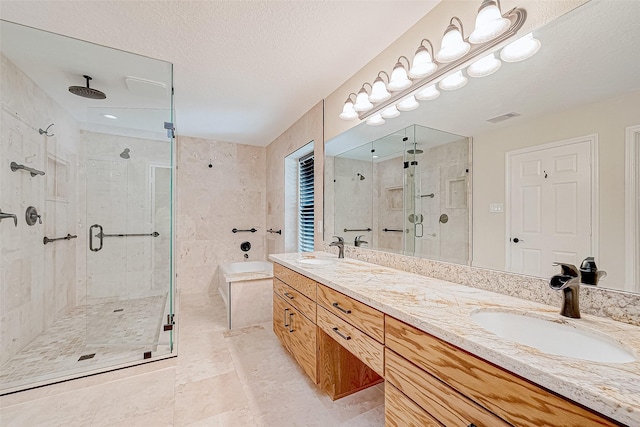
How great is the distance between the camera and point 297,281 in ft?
6.15

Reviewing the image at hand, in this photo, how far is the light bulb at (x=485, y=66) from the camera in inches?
48.0

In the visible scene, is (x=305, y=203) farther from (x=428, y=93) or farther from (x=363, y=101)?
(x=428, y=93)

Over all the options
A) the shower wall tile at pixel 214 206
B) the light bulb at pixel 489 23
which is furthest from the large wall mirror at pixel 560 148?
the shower wall tile at pixel 214 206

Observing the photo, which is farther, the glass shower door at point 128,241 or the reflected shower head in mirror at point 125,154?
the reflected shower head in mirror at point 125,154

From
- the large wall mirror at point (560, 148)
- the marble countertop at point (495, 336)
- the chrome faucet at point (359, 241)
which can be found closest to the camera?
the marble countertop at point (495, 336)

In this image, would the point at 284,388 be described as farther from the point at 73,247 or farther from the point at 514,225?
the point at 73,247

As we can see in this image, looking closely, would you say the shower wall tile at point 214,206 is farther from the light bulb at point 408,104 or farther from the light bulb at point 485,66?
the light bulb at point 485,66

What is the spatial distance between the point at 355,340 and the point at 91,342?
2476 mm

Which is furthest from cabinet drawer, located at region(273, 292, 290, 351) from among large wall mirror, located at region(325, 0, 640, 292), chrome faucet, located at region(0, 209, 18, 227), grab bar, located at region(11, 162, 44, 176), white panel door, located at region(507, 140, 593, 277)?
grab bar, located at region(11, 162, 44, 176)

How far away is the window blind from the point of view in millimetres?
3277

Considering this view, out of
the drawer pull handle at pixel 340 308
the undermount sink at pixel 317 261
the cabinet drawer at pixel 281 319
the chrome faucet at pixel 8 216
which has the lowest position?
the cabinet drawer at pixel 281 319

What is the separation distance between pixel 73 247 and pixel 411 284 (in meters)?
3.93

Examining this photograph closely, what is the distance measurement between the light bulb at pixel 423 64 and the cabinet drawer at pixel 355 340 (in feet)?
4.69

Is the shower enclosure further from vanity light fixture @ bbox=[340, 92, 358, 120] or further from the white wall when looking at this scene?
the white wall
